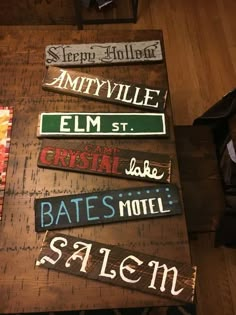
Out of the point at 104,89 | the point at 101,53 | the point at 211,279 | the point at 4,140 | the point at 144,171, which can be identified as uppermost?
the point at 101,53

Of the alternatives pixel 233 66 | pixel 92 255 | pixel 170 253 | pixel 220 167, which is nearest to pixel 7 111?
pixel 92 255

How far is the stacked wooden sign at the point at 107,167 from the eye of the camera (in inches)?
33.2

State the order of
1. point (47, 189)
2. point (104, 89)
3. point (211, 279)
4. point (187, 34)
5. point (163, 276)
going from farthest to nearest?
point (187, 34) → point (211, 279) → point (104, 89) → point (47, 189) → point (163, 276)

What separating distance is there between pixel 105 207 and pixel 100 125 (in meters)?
0.26

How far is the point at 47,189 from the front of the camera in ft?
3.10

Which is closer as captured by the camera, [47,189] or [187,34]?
[47,189]

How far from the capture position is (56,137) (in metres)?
1.02

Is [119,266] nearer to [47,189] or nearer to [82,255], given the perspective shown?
[82,255]

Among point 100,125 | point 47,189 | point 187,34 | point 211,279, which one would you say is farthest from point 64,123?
point 187,34

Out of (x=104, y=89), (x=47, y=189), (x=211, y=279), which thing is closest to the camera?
(x=47, y=189)

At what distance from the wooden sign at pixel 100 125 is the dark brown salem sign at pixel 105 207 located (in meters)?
0.19

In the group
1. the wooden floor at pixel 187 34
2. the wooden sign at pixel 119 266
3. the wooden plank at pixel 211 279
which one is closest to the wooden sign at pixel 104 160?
the wooden sign at pixel 119 266

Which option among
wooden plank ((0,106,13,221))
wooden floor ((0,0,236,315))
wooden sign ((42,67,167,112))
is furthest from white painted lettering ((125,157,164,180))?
wooden floor ((0,0,236,315))

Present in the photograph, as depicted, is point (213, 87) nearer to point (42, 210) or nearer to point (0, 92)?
point (0, 92)
